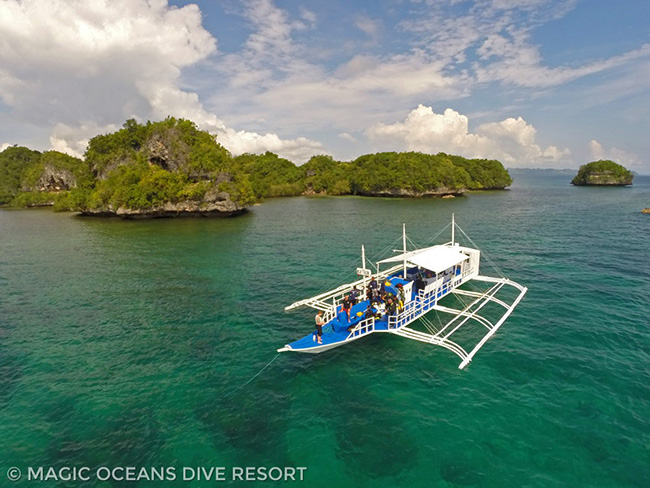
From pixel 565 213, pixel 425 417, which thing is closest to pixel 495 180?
pixel 565 213

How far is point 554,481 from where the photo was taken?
1412cm

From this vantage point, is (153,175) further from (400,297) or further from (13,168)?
(13,168)

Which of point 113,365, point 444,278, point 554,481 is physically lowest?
point 554,481

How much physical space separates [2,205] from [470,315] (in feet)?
619

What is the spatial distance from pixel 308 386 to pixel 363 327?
19.9ft

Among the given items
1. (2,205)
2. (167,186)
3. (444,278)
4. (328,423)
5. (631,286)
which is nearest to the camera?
(328,423)

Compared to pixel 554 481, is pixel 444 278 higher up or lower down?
higher up

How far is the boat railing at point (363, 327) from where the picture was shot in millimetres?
Result: 23609

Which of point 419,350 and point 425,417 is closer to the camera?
point 425,417

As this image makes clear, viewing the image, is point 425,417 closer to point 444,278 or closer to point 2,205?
point 444,278

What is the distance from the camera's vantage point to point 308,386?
2036 centimetres

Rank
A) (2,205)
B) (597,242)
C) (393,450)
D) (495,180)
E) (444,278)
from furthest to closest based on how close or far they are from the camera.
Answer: (495,180) → (2,205) → (597,242) → (444,278) → (393,450)

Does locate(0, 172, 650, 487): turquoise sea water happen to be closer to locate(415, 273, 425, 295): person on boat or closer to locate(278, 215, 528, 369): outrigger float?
locate(278, 215, 528, 369): outrigger float

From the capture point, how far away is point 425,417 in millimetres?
17703
